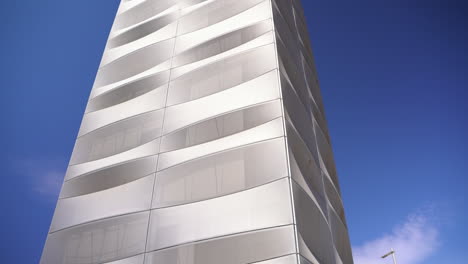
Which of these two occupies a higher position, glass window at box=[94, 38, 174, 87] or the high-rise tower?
glass window at box=[94, 38, 174, 87]

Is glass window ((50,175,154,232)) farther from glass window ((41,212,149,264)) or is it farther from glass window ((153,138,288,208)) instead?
glass window ((153,138,288,208))

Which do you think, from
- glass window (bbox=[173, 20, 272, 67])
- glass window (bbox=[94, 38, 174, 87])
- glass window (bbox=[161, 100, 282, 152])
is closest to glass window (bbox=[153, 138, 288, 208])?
glass window (bbox=[161, 100, 282, 152])

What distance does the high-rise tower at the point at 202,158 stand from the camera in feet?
36.4

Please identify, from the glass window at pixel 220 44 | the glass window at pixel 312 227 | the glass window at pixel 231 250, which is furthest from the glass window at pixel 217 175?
the glass window at pixel 220 44

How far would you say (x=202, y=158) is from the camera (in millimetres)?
13000

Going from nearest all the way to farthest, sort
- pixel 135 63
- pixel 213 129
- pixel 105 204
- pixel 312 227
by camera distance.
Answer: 1. pixel 312 227
2. pixel 105 204
3. pixel 213 129
4. pixel 135 63

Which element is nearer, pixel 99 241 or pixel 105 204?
pixel 99 241

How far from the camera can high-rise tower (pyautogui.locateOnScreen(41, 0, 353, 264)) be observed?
11.1 metres

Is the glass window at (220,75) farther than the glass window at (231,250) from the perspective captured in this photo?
Yes

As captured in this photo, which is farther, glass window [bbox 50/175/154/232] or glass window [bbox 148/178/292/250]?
glass window [bbox 50/175/154/232]

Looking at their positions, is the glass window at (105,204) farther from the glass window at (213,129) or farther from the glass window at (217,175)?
the glass window at (213,129)

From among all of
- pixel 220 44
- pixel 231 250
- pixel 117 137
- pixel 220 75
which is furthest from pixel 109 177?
pixel 220 44

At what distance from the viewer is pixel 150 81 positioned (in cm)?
1745

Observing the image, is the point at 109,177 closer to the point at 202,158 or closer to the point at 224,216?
the point at 202,158
